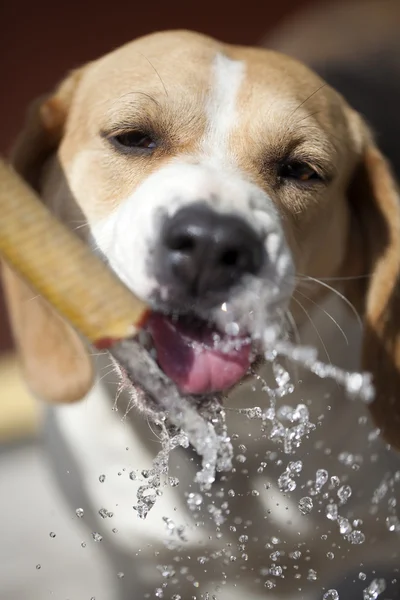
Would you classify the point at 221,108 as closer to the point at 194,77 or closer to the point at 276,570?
the point at 194,77

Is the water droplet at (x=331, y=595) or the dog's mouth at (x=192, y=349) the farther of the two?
the water droplet at (x=331, y=595)

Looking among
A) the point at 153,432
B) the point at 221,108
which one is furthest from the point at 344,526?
the point at 221,108

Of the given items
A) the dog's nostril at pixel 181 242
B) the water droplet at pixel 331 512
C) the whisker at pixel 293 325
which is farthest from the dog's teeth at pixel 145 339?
the water droplet at pixel 331 512

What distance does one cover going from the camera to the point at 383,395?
168cm

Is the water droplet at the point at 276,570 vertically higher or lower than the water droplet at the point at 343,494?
lower

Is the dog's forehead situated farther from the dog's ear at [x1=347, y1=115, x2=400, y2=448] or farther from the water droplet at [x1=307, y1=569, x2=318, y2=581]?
the water droplet at [x1=307, y1=569, x2=318, y2=581]

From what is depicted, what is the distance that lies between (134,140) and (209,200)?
1.06ft

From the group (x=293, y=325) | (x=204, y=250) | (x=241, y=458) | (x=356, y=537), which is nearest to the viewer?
(x=204, y=250)

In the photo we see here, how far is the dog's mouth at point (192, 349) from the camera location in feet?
3.98

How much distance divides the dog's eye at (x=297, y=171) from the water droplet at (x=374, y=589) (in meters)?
0.85

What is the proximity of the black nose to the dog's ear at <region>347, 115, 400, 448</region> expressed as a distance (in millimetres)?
538

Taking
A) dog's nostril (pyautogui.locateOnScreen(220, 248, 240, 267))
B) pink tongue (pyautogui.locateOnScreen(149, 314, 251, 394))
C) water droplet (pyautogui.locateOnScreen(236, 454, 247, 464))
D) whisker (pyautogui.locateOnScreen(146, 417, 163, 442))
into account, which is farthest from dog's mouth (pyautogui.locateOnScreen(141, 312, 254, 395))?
water droplet (pyautogui.locateOnScreen(236, 454, 247, 464))

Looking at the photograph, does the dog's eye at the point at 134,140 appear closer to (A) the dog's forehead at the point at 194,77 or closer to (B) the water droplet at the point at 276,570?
(A) the dog's forehead at the point at 194,77

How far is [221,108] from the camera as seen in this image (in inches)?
56.8
